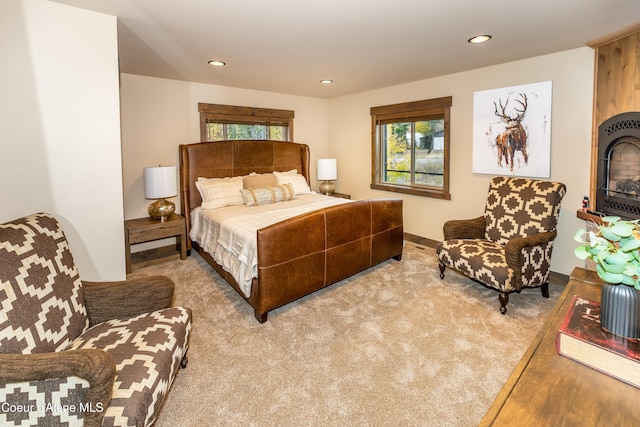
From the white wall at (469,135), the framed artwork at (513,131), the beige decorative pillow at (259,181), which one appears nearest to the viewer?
A: the white wall at (469,135)

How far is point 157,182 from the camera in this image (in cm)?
385

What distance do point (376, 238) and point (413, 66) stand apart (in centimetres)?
200

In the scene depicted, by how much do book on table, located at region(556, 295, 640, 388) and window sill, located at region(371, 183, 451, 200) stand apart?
3.10 metres

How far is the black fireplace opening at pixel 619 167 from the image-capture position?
8.36ft

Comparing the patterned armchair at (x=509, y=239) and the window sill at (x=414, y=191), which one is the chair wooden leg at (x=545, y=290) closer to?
the patterned armchair at (x=509, y=239)

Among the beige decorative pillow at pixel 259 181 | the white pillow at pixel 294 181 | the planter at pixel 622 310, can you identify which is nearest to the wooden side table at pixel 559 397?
the planter at pixel 622 310

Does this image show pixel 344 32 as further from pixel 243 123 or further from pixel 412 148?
pixel 243 123

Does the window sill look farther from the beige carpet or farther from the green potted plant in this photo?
the green potted plant

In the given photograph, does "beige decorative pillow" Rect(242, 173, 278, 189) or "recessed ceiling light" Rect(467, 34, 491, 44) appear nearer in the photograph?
"recessed ceiling light" Rect(467, 34, 491, 44)

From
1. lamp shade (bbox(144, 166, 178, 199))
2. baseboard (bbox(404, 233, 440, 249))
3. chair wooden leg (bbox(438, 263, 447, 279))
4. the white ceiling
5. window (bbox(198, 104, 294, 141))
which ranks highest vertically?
the white ceiling

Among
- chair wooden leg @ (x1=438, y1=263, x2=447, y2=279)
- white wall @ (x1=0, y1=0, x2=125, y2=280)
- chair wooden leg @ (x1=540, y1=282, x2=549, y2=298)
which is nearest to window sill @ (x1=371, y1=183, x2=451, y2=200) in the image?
chair wooden leg @ (x1=438, y1=263, x2=447, y2=279)

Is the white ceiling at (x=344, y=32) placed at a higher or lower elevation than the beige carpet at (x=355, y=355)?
higher

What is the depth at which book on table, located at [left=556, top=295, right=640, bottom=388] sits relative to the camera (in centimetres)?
111

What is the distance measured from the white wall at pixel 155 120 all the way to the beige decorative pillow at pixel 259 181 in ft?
3.09
